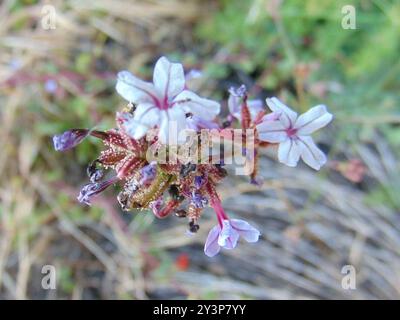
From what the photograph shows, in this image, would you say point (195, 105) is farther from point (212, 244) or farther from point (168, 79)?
point (212, 244)

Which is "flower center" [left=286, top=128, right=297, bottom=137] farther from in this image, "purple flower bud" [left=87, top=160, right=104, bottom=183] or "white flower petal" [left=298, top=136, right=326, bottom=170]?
"purple flower bud" [left=87, top=160, right=104, bottom=183]

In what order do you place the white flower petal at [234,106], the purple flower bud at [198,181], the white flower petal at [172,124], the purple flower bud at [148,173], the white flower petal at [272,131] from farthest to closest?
the white flower petal at [234,106]
the white flower petal at [272,131]
the purple flower bud at [198,181]
the purple flower bud at [148,173]
the white flower petal at [172,124]

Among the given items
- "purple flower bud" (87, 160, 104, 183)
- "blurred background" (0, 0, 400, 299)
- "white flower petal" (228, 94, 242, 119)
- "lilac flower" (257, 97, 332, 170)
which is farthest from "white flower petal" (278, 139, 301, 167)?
"blurred background" (0, 0, 400, 299)

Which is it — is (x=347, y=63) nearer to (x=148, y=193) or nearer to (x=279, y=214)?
(x=279, y=214)

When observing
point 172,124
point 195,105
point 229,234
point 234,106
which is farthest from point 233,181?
point 172,124

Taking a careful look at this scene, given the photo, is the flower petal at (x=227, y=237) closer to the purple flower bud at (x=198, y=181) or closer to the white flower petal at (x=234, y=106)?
the purple flower bud at (x=198, y=181)

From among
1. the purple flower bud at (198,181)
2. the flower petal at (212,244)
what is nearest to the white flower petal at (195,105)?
the purple flower bud at (198,181)
